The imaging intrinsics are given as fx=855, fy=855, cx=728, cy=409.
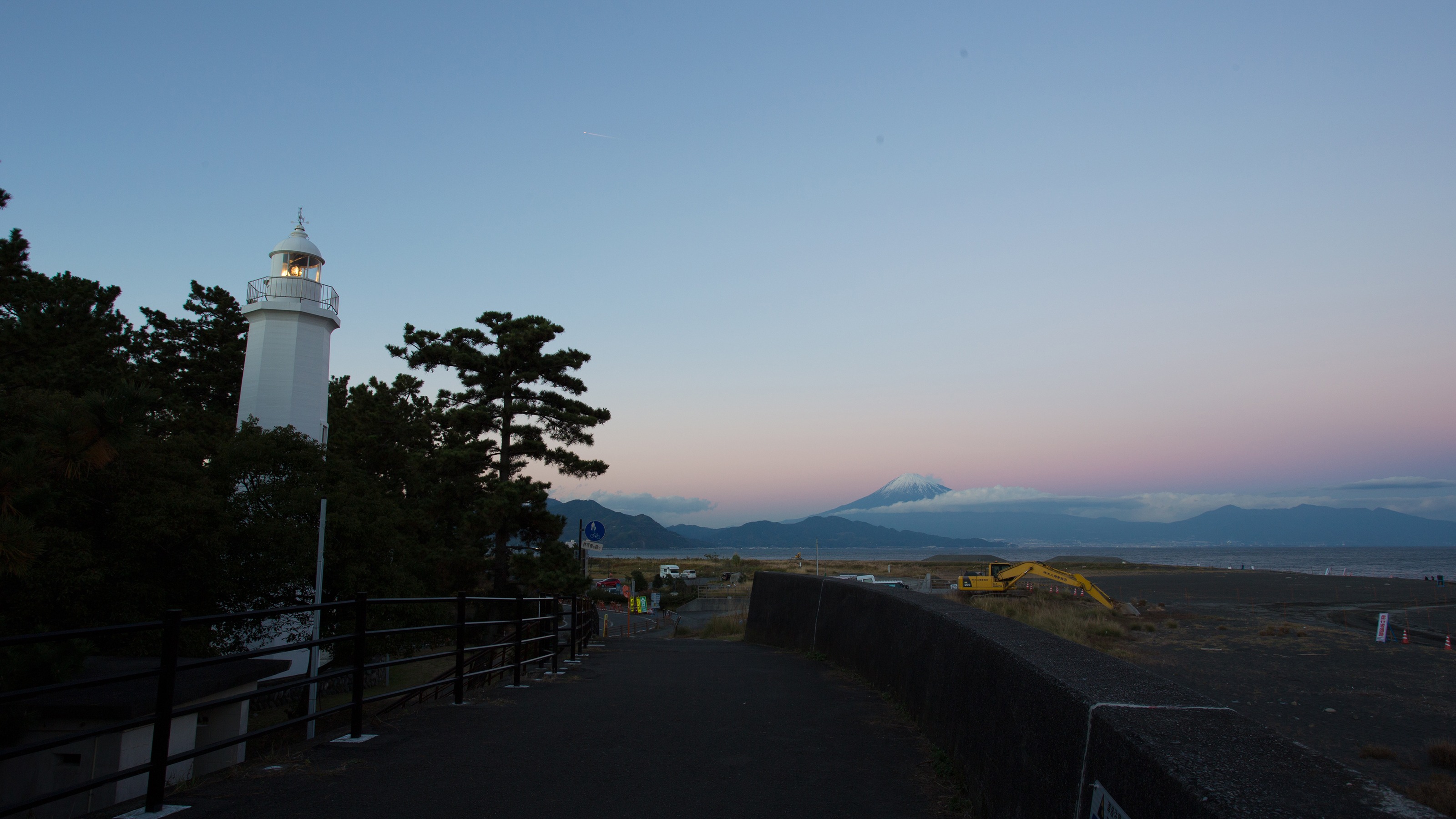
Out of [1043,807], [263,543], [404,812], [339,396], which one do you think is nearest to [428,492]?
[263,543]

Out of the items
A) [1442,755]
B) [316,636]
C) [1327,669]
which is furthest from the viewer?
[1327,669]

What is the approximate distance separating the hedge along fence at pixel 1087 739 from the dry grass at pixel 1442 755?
777 centimetres

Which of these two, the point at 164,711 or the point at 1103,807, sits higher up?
the point at 1103,807

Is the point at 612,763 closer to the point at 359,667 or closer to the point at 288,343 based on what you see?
the point at 359,667

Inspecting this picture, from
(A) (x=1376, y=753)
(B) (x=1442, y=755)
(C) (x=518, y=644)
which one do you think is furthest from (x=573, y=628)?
(B) (x=1442, y=755)

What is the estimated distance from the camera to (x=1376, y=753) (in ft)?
35.4

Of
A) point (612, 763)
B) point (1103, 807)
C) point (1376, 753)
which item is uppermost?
point (1103, 807)

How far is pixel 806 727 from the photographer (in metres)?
7.21

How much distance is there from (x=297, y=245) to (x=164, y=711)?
24675 mm

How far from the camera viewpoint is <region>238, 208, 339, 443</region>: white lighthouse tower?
2525 cm

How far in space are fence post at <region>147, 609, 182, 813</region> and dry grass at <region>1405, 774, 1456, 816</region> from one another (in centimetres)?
976

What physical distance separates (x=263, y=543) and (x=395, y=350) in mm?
11445

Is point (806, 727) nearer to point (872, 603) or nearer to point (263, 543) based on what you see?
point (872, 603)

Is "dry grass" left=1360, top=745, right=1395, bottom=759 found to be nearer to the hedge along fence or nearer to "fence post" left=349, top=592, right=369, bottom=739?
the hedge along fence
